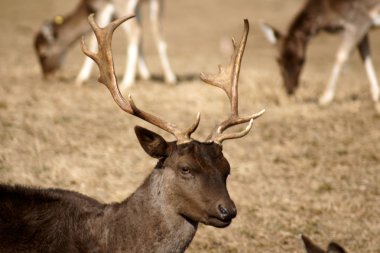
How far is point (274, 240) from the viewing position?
7.23m

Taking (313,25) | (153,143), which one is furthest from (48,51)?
(153,143)

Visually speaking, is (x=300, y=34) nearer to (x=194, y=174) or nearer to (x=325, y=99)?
(x=325, y=99)

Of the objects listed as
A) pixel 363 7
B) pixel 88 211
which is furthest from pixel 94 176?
pixel 363 7

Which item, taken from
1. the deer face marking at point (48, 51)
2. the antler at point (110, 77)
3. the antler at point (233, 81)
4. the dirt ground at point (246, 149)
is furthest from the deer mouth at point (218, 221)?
the deer face marking at point (48, 51)

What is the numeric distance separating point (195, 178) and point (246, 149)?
4.82 metres

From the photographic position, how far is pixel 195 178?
519 cm

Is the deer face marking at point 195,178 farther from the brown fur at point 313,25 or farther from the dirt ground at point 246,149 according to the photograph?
the brown fur at point 313,25

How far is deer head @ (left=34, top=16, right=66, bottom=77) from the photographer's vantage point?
1456 cm

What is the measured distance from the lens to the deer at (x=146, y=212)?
200 inches

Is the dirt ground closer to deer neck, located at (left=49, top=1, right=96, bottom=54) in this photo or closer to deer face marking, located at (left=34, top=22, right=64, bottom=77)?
deer face marking, located at (left=34, top=22, right=64, bottom=77)

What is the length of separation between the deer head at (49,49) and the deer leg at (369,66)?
5.70 meters

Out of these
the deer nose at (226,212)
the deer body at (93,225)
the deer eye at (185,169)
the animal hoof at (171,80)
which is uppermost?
the deer eye at (185,169)

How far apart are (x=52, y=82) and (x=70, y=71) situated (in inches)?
77.7

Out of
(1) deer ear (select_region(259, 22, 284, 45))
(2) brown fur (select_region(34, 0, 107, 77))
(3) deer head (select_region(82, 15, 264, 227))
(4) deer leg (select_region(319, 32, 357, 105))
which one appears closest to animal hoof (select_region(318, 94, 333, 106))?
(4) deer leg (select_region(319, 32, 357, 105))
